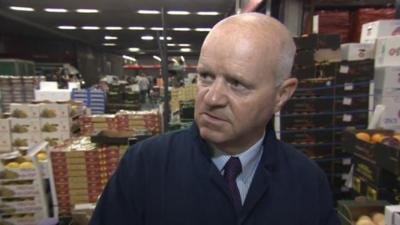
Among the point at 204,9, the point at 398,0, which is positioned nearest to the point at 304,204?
the point at 398,0

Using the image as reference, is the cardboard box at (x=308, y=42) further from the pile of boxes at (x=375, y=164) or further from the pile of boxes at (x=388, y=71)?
the pile of boxes at (x=375, y=164)

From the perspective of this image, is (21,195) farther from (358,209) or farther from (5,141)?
(358,209)

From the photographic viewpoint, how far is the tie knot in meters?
1.04

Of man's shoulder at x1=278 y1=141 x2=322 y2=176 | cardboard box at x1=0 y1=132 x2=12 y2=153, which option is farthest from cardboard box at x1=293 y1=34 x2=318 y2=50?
cardboard box at x1=0 y1=132 x2=12 y2=153

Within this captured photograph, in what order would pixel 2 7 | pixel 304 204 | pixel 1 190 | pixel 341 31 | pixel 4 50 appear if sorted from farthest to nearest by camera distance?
pixel 4 50, pixel 2 7, pixel 341 31, pixel 1 190, pixel 304 204

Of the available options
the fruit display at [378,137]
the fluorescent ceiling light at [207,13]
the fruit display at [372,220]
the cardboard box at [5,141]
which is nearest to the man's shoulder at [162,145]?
the fruit display at [372,220]

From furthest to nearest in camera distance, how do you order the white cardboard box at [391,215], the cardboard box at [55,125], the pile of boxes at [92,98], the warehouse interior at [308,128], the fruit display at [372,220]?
the pile of boxes at [92,98]
the cardboard box at [55,125]
the warehouse interior at [308,128]
the fruit display at [372,220]
the white cardboard box at [391,215]

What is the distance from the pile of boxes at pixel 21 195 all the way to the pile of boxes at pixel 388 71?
351 cm

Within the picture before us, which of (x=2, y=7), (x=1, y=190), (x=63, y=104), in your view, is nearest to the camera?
(x=1, y=190)

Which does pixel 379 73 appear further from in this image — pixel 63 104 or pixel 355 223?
pixel 63 104

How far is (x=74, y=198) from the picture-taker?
3.36m

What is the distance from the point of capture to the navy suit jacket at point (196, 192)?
3.26 feet

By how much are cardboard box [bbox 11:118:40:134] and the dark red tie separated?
402 centimetres

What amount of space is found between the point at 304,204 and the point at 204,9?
10.2 metres
